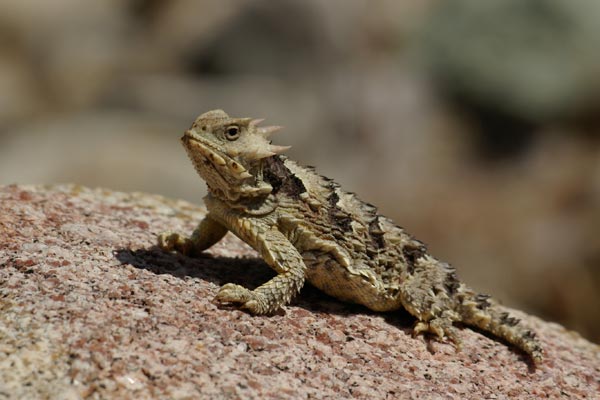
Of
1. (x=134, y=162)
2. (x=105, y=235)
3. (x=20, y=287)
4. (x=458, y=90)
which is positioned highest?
(x=458, y=90)

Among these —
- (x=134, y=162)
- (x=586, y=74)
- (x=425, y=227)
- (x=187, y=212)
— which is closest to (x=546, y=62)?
(x=586, y=74)

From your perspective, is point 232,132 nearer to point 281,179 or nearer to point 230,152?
point 230,152

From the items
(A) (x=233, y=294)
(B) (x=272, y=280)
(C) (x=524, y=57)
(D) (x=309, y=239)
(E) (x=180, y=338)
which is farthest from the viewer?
(C) (x=524, y=57)

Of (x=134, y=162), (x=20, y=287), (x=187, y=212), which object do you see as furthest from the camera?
(x=134, y=162)

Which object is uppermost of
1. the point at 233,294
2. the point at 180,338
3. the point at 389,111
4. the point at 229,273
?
the point at 389,111

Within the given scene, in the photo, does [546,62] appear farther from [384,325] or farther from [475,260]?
[384,325]

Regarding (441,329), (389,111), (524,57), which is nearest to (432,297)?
(441,329)

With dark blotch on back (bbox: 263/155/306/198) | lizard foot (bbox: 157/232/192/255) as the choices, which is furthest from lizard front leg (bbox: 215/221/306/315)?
lizard foot (bbox: 157/232/192/255)
